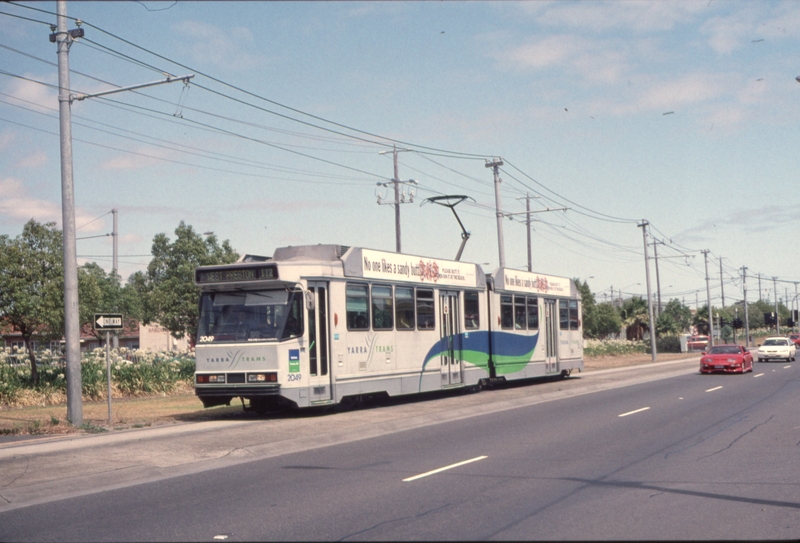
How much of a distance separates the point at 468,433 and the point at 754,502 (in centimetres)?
754

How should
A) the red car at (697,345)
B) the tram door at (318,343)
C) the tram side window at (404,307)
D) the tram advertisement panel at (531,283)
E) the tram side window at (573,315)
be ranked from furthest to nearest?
the red car at (697,345)
the tram side window at (573,315)
the tram advertisement panel at (531,283)
the tram side window at (404,307)
the tram door at (318,343)

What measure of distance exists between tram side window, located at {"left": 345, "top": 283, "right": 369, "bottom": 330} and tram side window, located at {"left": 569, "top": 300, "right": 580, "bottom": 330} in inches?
585

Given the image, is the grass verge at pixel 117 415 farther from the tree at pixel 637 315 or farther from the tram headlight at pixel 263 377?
the tree at pixel 637 315

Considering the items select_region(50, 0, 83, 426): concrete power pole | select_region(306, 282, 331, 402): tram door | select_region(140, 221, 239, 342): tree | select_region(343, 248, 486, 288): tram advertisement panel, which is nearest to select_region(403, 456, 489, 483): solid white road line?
select_region(306, 282, 331, 402): tram door

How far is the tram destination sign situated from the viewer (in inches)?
713

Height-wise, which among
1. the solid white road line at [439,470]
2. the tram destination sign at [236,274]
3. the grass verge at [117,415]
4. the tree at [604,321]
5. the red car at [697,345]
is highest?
the tram destination sign at [236,274]

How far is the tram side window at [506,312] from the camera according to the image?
27.5 m

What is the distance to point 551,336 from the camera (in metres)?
31.7

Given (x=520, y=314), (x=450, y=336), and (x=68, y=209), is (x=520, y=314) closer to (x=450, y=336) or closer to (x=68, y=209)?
(x=450, y=336)

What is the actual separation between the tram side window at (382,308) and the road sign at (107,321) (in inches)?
232

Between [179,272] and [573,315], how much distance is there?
23394mm

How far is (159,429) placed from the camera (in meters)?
17.0

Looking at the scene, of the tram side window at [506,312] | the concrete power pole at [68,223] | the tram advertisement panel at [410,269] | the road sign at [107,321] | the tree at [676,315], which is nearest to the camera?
the concrete power pole at [68,223]

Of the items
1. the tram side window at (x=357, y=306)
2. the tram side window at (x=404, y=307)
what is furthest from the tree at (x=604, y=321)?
the tram side window at (x=357, y=306)
